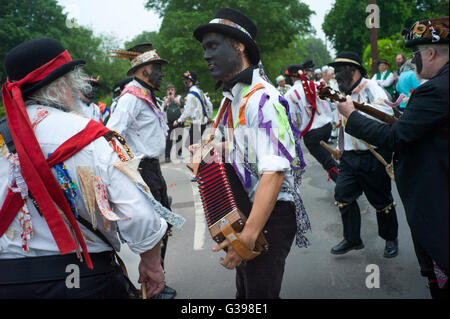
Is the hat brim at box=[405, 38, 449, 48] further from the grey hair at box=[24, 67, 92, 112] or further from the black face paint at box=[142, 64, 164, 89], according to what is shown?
the black face paint at box=[142, 64, 164, 89]

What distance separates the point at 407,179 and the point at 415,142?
216mm

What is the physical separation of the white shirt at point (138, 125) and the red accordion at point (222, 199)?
2.13 m

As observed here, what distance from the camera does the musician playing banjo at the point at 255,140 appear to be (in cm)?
219

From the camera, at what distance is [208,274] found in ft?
14.3

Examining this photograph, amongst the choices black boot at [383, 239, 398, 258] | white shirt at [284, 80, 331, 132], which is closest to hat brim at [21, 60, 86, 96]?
black boot at [383, 239, 398, 258]

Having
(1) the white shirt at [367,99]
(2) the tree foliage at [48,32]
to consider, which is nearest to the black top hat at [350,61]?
(1) the white shirt at [367,99]

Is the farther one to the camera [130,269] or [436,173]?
[130,269]

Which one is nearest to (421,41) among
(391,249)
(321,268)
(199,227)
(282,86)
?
(321,268)

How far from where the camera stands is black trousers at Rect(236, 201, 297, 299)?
2.36 meters
